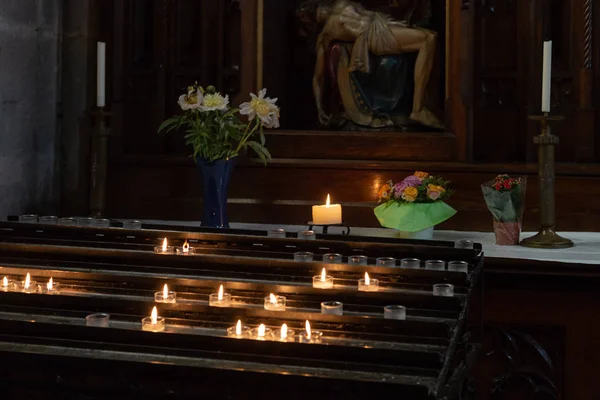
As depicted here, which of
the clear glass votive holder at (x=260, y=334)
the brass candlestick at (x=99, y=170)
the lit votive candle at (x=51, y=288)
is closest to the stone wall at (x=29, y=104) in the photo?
the brass candlestick at (x=99, y=170)

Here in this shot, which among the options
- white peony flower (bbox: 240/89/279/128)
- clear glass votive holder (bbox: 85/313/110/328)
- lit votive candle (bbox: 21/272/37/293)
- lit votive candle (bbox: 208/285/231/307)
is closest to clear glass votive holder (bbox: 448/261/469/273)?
lit votive candle (bbox: 208/285/231/307)

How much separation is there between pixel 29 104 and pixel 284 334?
99.3 inches

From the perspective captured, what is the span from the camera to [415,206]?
3434 millimetres

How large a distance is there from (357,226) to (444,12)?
1.14 m

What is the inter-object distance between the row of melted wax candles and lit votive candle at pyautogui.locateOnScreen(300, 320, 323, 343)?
0.69 m

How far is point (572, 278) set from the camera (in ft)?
10.3

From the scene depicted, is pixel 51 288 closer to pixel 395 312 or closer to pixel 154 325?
pixel 154 325

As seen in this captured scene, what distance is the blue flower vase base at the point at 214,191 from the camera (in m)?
3.49

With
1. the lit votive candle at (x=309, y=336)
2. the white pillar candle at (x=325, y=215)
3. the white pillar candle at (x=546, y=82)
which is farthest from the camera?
the white pillar candle at (x=325, y=215)

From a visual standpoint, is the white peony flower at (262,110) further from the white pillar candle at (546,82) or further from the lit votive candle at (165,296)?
the lit votive candle at (165,296)

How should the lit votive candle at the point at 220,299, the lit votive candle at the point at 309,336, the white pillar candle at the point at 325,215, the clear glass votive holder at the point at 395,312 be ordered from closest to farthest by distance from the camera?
the lit votive candle at the point at 309,336 < the clear glass votive holder at the point at 395,312 < the lit votive candle at the point at 220,299 < the white pillar candle at the point at 325,215

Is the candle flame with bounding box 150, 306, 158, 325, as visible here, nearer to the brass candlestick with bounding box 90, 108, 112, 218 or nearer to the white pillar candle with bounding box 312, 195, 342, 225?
the white pillar candle with bounding box 312, 195, 342, 225

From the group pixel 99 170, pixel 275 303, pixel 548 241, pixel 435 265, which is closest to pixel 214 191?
pixel 99 170

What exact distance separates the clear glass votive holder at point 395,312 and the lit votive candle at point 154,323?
0.45 meters
